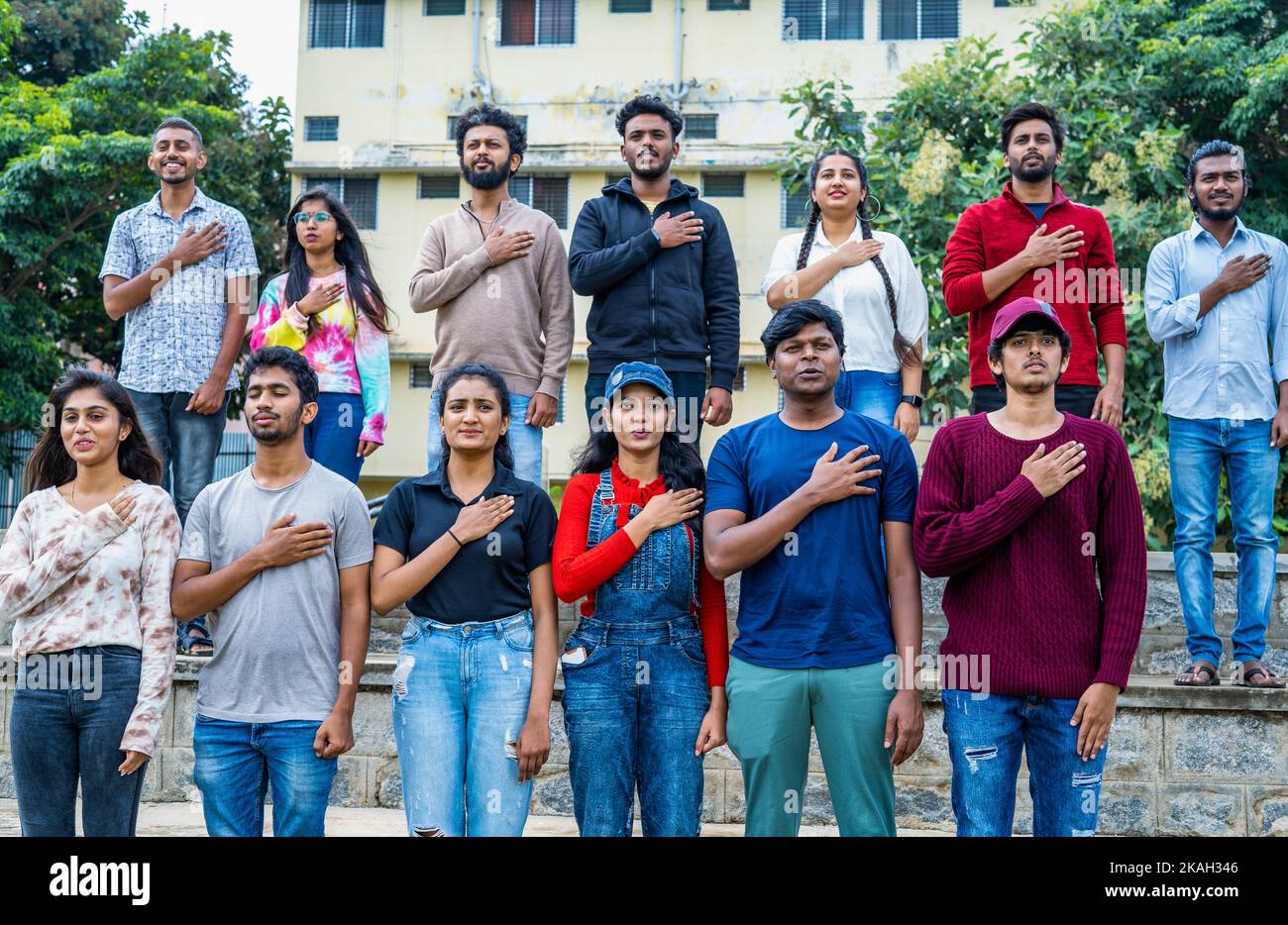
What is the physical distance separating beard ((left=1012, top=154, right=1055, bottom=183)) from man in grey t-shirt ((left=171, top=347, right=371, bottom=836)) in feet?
10.5

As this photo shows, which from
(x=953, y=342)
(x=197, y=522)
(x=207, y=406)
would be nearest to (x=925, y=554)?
(x=197, y=522)

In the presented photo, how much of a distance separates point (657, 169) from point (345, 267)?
5.29 feet

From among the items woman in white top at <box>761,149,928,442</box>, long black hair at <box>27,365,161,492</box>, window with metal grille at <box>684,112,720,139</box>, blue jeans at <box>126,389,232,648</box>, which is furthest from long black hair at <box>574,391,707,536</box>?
window with metal grille at <box>684,112,720,139</box>

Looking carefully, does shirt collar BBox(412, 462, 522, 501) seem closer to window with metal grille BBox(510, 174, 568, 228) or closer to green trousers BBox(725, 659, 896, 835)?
green trousers BBox(725, 659, 896, 835)

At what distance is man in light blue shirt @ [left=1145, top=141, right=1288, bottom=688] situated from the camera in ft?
19.0

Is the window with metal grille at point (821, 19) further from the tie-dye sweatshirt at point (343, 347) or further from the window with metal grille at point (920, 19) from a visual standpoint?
the tie-dye sweatshirt at point (343, 347)

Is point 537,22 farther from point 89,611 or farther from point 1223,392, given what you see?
point 89,611

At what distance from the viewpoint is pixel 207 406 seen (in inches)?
244

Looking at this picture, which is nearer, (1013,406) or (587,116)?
(1013,406)

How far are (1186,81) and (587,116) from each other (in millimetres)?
11091

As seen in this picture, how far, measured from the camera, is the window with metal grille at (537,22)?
22.5 m

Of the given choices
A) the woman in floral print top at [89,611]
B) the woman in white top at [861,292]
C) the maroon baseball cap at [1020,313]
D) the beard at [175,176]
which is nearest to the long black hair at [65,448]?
the woman in floral print top at [89,611]

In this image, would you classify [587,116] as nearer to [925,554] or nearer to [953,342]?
[953,342]

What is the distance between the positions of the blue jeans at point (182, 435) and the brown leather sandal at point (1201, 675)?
15.4ft
